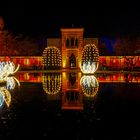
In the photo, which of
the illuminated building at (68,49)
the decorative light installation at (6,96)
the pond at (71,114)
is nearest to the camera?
the pond at (71,114)

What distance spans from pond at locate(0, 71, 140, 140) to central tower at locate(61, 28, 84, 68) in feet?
86.0

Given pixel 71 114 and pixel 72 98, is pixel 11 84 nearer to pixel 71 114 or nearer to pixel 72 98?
pixel 72 98

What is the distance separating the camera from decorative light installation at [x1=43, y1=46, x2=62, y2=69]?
50.1 metres

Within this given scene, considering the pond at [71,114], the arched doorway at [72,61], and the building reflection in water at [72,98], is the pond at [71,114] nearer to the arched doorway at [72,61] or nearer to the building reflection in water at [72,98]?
the building reflection in water at [72,98]

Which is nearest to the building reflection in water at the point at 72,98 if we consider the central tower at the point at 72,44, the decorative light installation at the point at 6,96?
the decorative light installation at the point at 6,96

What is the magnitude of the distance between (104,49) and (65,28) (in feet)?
24.7

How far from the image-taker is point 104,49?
186 feet

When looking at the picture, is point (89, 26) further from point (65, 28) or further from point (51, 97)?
point (51, 97)

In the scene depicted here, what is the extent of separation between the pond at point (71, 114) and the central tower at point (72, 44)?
26.2 metres

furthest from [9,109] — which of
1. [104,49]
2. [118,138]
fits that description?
[104,49]

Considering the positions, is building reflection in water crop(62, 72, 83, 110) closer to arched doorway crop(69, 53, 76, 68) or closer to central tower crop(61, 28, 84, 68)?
arched doorway crop(69, 53, 76, 68)

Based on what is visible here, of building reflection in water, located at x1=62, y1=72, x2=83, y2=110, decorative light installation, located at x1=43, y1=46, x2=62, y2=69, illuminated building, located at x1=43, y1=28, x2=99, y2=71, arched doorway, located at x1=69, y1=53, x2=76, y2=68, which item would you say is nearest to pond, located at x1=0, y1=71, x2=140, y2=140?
building reflection in water, located at x1=62, y1=72, x2=83, y2=110

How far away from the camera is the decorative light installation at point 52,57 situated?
1973 inches

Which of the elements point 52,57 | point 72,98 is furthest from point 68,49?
point 72,98
